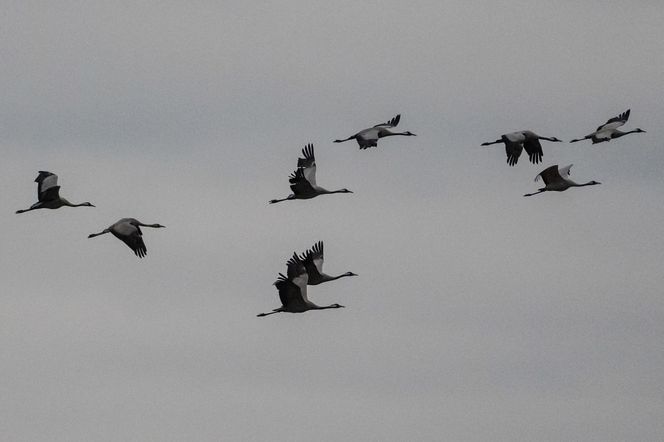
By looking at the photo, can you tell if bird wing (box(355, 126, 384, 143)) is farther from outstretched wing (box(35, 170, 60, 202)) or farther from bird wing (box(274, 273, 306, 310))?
outstretched wing (box(35, 170, 60, 202))

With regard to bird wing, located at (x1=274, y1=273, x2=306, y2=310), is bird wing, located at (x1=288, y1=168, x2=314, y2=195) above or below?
above

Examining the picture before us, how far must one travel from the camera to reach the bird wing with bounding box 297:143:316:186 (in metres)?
62.9

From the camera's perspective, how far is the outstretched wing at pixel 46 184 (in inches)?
2280

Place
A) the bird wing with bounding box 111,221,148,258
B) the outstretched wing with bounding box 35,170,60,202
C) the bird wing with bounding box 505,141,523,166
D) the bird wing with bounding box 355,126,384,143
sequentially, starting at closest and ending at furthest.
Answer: the bird wing with bounding box 111,221,148,258
the outstretched wing with bounding box 35,170,60,202
the bird wing with bounding box 505,141,523,166
the bird wing with bounding box 355,126,384,143

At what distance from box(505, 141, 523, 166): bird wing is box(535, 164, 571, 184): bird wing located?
2103 millimetres

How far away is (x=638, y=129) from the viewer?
68.2 m

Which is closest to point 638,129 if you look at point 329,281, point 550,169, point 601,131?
point 601,131

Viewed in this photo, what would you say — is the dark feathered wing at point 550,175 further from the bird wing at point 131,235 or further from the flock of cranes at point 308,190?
the bird wing at point 131,235

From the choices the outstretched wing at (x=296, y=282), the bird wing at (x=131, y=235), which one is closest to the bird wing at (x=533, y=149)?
the outstretched wing at (x=296, y=282)

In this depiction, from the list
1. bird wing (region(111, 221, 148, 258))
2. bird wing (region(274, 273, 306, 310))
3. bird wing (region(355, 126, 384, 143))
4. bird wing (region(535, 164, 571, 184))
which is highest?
bird wing (region(355, 126, 384, 143))

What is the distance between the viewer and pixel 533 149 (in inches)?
2377

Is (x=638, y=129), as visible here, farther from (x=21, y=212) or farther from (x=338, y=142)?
(x=21, y=212)

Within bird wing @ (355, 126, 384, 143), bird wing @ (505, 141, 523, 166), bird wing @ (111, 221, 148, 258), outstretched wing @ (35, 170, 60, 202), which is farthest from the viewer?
bird wing @ (355, 126, 384, 143)

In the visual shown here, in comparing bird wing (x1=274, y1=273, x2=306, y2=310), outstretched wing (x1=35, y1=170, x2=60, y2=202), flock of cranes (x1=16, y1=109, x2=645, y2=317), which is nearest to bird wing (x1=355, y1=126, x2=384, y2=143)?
flock of cranes (x1=16, y1=109, x2=645, y2=317)
